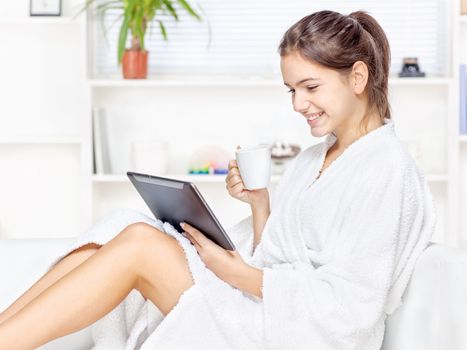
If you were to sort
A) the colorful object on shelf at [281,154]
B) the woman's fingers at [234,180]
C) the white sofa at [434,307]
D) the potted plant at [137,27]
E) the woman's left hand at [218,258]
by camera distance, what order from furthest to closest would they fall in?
the colorful object on shelf at [281,154] → the potted plant at [137,27] → the woman's fingers at [234,180] → the woman's left hand at [218,258] → the white sofa at [434,307]

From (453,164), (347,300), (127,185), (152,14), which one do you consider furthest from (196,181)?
(347,300)

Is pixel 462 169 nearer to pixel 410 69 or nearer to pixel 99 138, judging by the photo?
pixel 410 69

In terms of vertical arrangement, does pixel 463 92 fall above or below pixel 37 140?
above

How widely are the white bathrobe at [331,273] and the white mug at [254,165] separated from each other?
13 cm

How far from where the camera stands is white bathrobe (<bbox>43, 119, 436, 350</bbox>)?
76.6 inches

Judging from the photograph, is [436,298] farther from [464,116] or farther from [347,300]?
[464,116]

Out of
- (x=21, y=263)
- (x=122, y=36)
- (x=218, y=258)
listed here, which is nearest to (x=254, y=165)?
(x=218, y=258)

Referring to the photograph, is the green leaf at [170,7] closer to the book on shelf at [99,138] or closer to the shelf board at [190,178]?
the book on shelf at [99,138]

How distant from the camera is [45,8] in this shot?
3.89m

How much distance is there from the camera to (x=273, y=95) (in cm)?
396

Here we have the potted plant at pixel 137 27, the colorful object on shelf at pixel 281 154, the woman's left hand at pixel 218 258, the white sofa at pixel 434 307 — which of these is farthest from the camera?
the colorful object on shelf at pixel 281 154

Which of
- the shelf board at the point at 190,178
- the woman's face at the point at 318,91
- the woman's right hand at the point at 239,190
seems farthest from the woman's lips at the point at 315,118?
the shelf board at the point at 190,178

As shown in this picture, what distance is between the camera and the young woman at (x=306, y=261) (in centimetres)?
195

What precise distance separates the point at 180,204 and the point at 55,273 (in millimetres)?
388
